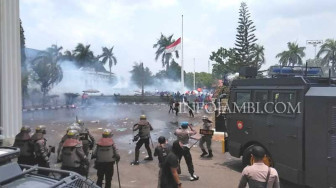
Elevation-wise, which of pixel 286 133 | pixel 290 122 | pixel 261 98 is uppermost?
pixel 261 98

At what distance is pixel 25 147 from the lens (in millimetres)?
7305

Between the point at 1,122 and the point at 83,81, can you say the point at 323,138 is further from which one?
the point at 83,81

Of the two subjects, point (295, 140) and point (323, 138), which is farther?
point (295, 140)

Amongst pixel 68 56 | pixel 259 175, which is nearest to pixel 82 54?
pixel 68 56

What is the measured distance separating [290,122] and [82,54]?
189 feet

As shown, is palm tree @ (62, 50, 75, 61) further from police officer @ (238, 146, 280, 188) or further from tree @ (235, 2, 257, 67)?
police officer @ (238, 146, 280, 188)

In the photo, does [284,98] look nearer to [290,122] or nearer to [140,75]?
[290,122]

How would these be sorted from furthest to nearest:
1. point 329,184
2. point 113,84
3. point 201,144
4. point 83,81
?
point 113,84 → point 83,81 → point 201,144 → point 329,184

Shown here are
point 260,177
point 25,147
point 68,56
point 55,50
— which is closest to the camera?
point 260,177

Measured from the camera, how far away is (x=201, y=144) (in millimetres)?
11133

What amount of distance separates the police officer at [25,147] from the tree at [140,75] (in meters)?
63.4

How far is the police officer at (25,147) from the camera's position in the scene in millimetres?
7281

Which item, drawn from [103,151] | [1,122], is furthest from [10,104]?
[103,151]

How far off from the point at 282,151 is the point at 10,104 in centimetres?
813
